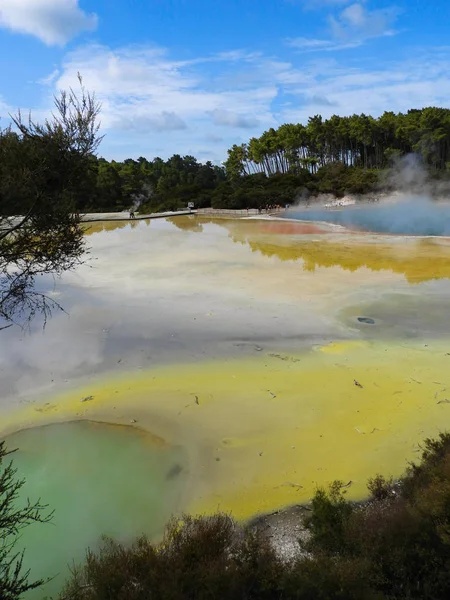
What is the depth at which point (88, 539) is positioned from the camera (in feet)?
15.1

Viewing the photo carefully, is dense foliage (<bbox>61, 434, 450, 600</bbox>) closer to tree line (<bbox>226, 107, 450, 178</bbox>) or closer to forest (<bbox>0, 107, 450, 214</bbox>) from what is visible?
forest (<bbox>0, 107, 450, 214</bbox>)

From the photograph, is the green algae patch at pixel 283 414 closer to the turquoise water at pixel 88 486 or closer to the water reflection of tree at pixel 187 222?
the turquoise water at pixel 88 486

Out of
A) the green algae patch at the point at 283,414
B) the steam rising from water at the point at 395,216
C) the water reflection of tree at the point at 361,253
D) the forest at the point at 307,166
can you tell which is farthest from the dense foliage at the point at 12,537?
the forest at the point at 307,166

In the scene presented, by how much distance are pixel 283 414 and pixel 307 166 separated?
5519 cm

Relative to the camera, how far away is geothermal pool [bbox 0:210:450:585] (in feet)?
17.2

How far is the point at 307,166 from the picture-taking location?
57.5 metres

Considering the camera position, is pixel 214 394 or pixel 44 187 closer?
pixel 44 187

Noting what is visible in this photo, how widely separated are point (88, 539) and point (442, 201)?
44.9 m

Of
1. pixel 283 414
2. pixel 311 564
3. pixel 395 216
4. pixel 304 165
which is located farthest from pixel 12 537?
pixel 304 165

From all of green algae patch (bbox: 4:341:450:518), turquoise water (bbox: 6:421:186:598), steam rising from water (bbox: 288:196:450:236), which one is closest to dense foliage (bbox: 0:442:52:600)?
turquoise water (bbox: 6:421:186:598)

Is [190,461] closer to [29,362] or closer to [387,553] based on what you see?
[387,553]

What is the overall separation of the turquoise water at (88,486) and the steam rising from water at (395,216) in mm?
24009

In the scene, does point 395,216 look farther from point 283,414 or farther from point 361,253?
point 283,414

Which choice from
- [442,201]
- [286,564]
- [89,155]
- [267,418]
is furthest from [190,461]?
[442,201]
